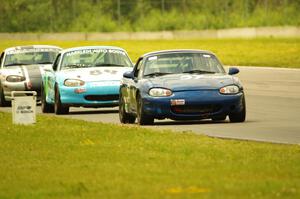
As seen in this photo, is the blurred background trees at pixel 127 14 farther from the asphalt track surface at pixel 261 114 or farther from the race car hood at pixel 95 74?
the race car hood at pixel 95 74

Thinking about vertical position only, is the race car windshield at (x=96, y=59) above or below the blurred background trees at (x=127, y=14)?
above

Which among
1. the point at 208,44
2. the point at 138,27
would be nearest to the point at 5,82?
the point at 208,44

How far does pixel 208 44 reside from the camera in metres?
58.2

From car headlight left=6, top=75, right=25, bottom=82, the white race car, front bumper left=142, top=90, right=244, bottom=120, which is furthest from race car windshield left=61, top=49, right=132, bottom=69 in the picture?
front bumper left=142, top=90, right=244, bottom=120

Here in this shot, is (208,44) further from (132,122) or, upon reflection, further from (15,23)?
(132,122)

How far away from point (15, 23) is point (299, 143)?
63.8m

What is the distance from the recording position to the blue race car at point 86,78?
25.2 m

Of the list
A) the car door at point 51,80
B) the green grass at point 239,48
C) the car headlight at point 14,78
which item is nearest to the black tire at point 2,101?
the car headlight at point 14,78

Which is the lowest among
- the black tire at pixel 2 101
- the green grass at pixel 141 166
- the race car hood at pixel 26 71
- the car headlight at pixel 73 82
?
the black tire at pixel 2 101

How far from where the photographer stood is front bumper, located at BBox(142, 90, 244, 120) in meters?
20.3

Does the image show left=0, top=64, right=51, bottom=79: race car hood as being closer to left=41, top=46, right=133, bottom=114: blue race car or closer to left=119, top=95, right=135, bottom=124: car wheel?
left=41, top=46, right=133, bottom=114: blue race car

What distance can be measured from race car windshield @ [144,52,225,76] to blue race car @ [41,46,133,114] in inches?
147

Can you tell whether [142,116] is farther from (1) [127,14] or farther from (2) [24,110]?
(1) [127,14]

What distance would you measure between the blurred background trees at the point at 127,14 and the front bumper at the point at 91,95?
144 feet
